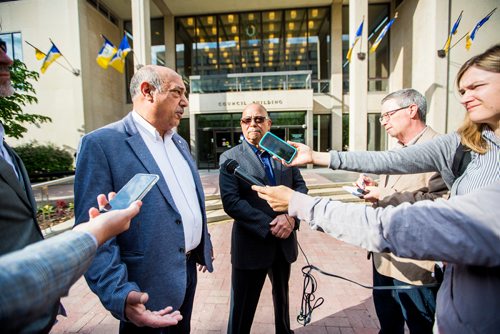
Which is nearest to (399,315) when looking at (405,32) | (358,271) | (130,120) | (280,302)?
(280,302)

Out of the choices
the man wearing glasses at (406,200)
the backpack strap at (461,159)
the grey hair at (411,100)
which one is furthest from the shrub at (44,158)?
the backpack strap at (461,159)

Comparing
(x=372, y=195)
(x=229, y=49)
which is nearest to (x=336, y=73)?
(x=229, y=49)

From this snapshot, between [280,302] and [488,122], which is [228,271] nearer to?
[280,302]

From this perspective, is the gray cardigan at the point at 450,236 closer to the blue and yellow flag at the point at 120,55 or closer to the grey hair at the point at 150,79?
the grey hair at the point at 150,79

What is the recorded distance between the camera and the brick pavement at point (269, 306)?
109 inches

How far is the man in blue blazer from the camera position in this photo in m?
1.39

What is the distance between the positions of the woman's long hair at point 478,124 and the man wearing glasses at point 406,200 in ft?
1.55

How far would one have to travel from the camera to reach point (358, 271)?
4047mm

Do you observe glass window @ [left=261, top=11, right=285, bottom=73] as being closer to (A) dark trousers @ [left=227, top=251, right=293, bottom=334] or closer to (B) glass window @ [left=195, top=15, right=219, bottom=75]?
(B) glass window @ [left=195, top=15, right=219, bottom=75]

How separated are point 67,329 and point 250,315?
6.57ft

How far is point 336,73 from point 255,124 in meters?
16.7

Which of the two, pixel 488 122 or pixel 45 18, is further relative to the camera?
pixel 45 18

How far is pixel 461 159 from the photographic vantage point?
154 cm

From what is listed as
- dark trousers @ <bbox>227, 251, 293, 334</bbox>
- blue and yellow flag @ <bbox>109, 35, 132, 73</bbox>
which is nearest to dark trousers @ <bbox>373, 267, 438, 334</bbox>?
dark trousers @ <bbox>227, 251, 293, 334</bbox>
